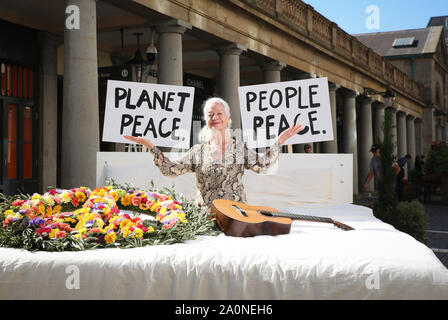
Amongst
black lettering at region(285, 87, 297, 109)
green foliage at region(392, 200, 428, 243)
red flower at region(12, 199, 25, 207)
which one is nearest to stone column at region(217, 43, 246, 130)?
green foliage at region(392, 200, 428, 243)

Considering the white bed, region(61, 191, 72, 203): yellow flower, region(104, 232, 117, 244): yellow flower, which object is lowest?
the white bed

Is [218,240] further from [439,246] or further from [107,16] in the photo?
[107,16]

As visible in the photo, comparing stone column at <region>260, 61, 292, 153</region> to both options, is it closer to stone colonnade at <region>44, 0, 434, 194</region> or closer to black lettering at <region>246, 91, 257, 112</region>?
stone colonnade at <region>44, 0, 434, 194</region>

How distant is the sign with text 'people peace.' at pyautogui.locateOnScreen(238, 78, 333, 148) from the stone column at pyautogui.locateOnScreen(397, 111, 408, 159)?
3063 cm

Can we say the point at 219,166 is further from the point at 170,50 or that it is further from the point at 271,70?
the point at 271,70

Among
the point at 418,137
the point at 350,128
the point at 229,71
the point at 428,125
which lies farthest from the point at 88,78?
the point at 428,125

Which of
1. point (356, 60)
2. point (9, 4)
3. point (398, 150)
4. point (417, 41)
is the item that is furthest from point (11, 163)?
point (417, 41)

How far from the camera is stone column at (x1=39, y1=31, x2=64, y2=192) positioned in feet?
45.3

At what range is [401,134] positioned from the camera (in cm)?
3606

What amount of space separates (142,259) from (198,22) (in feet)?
34.2

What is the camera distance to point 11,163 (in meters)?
13.1

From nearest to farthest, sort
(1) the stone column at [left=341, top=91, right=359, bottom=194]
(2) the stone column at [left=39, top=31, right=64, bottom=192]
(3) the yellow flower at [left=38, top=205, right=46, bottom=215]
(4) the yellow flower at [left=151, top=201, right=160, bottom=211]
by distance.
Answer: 1. (3) the yellow flower at [left=38, top=205, right=46, bottom=215]
2. (4) the yellow flower at [left=151, top=201, right=160, bottom=211]
3. (2) the stone column at [left=39, top=31, right=64, bottom=192]
4. (1) the stone column at [left=341, top=91, right=359, bottom=194]

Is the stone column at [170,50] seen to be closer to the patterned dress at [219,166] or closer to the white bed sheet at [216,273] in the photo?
the patterned dress at [219,166]

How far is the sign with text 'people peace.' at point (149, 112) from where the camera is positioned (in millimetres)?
6211
